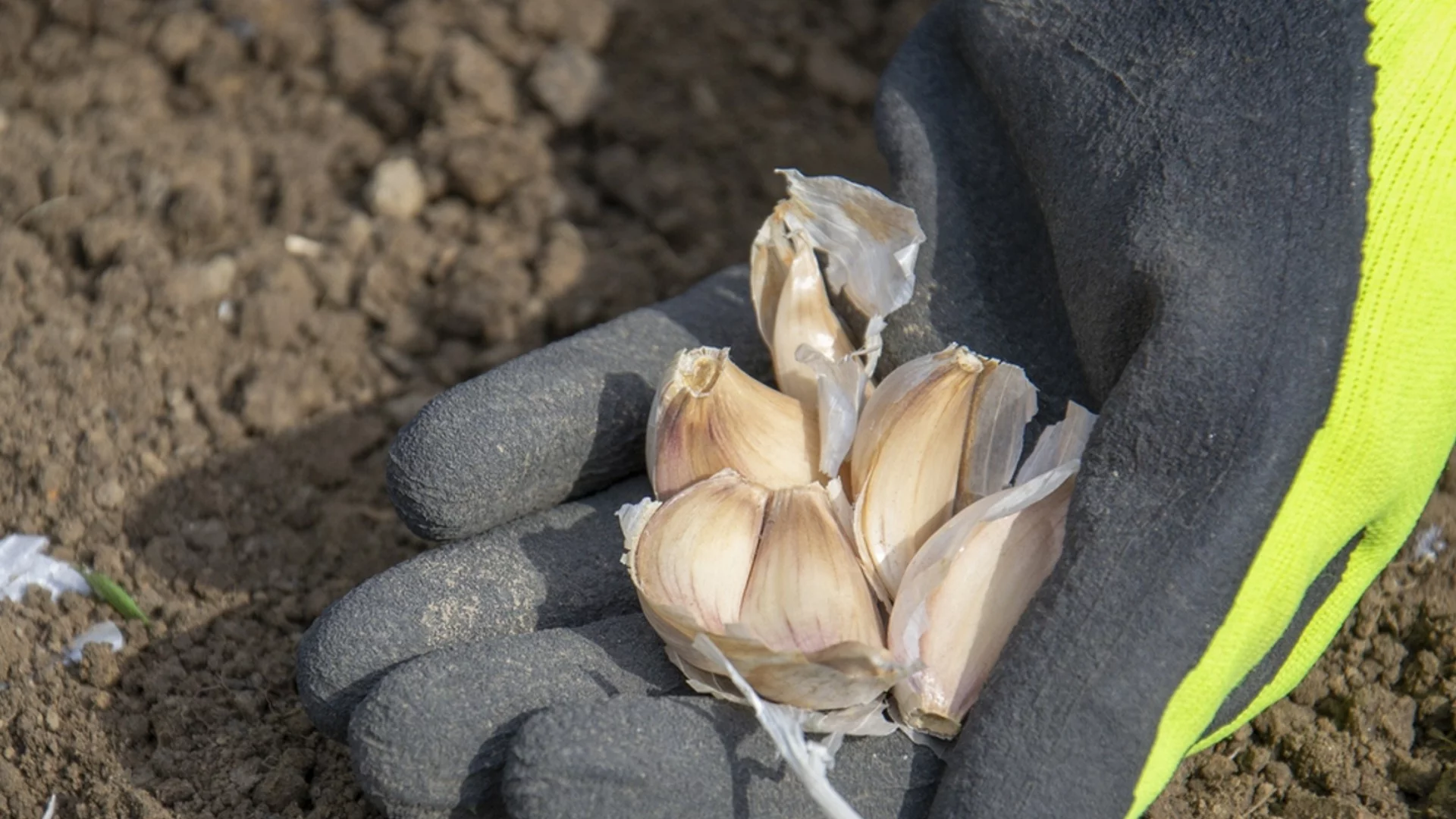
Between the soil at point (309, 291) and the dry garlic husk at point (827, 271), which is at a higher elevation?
the dry garlic husk at point (827, 271)

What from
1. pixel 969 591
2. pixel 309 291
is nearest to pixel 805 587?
pixel 969 591

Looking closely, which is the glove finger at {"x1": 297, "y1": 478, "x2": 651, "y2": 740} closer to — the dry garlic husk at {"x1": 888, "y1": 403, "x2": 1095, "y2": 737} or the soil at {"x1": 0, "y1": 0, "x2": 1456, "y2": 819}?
the soil at {"x1": 0, "y1": 0, "x2": 1456, "y2": 819}

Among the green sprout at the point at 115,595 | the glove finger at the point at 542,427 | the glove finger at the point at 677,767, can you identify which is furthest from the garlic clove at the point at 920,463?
the green sprout at the point at 115,595

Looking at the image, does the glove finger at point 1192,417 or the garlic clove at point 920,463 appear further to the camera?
the garlic clove at point 920,463

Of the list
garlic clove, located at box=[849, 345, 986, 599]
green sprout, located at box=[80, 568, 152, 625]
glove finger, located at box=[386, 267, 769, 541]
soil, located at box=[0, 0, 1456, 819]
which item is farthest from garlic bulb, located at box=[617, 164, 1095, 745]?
green sprout, located at box=[80, 568, 152, 625]

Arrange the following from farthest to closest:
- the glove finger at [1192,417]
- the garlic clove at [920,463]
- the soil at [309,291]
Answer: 1. the soil at [309,291]
2. the garlic clove at [920,463]
3. the glove finger at [1192,417]

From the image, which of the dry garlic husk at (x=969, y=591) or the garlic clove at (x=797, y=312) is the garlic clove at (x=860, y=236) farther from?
the dry garlic husk at (x=969, y=591)
